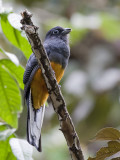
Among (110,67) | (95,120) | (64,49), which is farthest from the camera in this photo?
(110,67)

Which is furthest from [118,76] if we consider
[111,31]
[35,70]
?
[35,70]

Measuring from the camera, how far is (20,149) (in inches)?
75.2

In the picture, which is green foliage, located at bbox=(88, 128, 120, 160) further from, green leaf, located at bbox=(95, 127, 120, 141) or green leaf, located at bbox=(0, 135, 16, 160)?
green leaf, located at bbox=(0, 135, 16, 160)

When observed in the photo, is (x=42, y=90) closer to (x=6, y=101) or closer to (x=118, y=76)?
(x=6, y=101)

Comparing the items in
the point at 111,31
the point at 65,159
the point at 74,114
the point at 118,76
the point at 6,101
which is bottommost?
the point at 6,101

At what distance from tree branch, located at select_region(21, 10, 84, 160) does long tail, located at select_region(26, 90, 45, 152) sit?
500mm

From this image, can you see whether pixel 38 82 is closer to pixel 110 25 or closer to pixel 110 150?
pixel 110 150

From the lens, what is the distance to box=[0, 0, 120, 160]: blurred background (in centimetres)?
474

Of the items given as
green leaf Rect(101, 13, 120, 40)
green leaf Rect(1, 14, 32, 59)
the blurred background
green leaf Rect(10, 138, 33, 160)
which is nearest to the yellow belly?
green leaf Rect(1, 14, 32, 59)

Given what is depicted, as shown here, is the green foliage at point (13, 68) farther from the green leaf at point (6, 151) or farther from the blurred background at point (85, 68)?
the blurred background at point (85, 68)

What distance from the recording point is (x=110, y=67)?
18.3 feet

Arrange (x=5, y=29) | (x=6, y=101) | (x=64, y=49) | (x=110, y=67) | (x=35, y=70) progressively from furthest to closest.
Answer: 1. (x=110, y=67)
2. (x=64, y=49)
3. (x=35, y=70)
4. (x=6, y=101)
5. (x=5, y=29)

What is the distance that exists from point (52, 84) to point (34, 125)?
0.77 metres

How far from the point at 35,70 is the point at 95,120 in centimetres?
200
